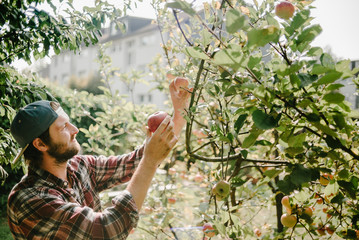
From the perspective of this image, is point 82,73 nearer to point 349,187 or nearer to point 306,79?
point 349,187

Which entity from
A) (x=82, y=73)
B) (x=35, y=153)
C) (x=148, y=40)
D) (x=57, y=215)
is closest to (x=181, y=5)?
(x=57, y=215)

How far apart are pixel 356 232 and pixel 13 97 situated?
191 cm

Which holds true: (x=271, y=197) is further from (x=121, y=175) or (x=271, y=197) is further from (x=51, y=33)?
(x=51, y=33)

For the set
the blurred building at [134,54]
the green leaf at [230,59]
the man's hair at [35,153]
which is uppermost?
the green leaf at [230,59]

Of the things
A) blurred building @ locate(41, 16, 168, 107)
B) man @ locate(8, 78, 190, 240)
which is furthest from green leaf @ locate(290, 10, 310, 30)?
blurred building @ locate(41, 16, 168, 107)

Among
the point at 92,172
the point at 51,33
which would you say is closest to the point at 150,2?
the point at 51,33

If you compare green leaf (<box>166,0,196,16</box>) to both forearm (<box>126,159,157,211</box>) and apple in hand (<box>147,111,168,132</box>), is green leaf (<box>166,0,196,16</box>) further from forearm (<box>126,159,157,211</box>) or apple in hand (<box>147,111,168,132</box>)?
apple in hand (<box>147,111,168,132</box>)

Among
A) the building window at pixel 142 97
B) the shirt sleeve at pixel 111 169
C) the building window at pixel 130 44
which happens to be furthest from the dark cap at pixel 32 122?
the building window at pixel 130 44

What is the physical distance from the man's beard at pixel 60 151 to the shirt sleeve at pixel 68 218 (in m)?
0.27

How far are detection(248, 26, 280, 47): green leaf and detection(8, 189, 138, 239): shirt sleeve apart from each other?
0.87 meters

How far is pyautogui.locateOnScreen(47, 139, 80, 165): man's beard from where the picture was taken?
4.80 feet

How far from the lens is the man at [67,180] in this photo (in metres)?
1.18

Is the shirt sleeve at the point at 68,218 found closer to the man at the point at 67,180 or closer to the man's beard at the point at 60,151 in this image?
the man at the point at 67,180

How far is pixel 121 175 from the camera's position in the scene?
1.83m
